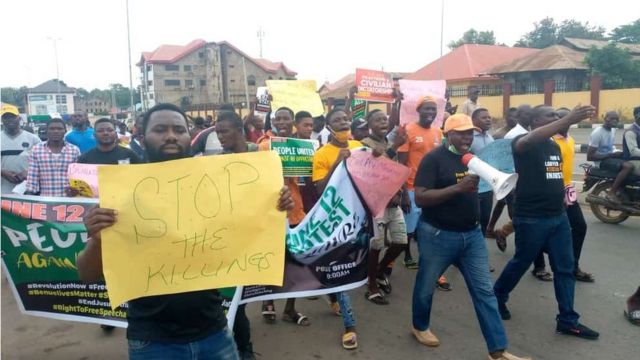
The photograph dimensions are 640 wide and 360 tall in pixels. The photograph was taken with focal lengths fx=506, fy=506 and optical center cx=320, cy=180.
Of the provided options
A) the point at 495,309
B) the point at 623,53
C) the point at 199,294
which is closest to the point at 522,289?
the point at 495,309

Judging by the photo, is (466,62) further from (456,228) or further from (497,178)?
(497,178)

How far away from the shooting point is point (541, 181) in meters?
3.96

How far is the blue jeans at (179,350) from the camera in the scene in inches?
78.3

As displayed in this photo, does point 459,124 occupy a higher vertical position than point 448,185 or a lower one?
higher

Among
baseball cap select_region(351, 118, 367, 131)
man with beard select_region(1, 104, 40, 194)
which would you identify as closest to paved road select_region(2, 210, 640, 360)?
man with beard select_region(1, 104, 40, 194)

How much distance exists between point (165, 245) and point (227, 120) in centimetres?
195

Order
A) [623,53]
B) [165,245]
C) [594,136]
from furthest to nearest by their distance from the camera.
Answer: [623,53] → [594,136] → [165,245]

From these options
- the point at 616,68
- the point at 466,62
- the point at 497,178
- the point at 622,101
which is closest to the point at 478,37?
the point at 466,62

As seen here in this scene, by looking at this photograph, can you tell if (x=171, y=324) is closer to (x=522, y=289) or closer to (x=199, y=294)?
(x=199, y=294)

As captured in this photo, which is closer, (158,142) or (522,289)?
(158,142)

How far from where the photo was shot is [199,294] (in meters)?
2.03

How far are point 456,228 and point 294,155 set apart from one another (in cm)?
159

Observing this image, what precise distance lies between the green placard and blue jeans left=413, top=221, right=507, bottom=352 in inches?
48.2

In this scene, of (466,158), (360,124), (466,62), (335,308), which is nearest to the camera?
(466,158)
